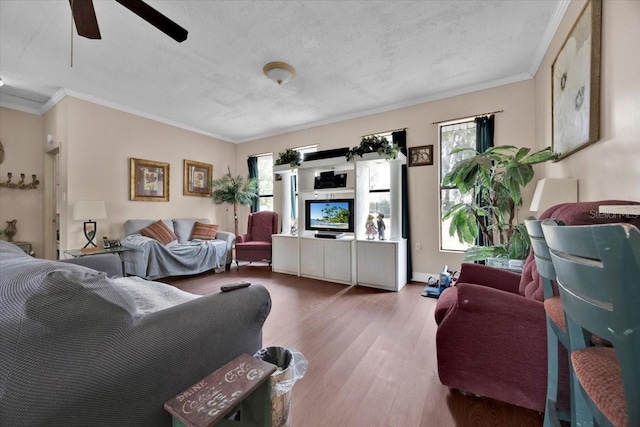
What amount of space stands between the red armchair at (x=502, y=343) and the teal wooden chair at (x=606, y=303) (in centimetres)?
72

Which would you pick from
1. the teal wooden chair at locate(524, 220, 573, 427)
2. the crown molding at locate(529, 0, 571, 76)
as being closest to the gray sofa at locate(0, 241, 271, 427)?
the teal wooden chair at locate(524, 220, 573, 427)

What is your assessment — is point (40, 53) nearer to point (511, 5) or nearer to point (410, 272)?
point (511, 5)

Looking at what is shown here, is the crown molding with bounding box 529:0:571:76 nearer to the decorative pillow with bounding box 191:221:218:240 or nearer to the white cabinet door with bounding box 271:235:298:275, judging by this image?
the white cabinet door with bounding box 271:235:298:275

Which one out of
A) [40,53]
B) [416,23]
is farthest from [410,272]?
[40,53]

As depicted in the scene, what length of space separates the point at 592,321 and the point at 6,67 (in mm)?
5578

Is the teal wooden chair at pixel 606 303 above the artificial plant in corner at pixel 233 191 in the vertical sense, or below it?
below

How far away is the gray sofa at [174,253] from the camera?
3.86 metres

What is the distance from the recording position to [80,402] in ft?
2.37

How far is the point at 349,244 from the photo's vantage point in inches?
154

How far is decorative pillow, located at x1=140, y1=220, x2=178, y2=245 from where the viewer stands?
14.3 feet

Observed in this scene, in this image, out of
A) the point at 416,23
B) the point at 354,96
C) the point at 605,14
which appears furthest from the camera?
the point at 354,96

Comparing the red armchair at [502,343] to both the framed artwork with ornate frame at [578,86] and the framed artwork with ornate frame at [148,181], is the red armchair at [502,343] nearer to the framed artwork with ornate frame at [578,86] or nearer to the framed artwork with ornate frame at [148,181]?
the framed artwork with ornate frame at [578,86]

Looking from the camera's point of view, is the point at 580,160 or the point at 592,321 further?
the point at 580,160

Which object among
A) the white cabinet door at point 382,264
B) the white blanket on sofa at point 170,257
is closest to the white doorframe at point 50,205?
the white blanket on sofa at point 170,257
